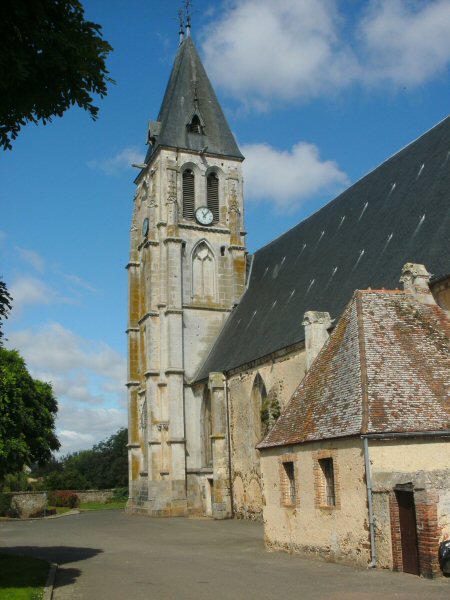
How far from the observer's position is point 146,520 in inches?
1171

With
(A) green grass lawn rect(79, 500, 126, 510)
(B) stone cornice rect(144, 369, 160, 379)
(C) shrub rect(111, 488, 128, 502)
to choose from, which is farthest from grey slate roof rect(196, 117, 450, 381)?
(C) shrub rect(111, 488, 128, 502)

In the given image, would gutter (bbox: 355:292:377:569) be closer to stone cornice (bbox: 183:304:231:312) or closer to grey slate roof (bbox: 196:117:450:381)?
grey slate roof (bbox: 196:117:450:381)

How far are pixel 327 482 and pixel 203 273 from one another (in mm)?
22583

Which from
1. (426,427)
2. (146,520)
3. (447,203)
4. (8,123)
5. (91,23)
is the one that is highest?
(447,203)

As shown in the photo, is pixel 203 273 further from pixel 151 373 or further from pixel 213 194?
pixel 151 373

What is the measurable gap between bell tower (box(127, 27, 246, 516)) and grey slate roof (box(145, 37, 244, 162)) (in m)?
0.06

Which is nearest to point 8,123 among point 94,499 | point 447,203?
point 447,203

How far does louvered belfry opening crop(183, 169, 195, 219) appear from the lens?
36250 millimetres

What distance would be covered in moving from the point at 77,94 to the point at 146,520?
2356cm

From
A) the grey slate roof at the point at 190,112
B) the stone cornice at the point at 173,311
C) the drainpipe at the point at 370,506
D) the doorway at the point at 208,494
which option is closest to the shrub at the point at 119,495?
the doorway at the point at 208,494

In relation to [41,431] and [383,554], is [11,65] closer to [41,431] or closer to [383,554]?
[383,554]

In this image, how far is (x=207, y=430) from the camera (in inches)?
1276

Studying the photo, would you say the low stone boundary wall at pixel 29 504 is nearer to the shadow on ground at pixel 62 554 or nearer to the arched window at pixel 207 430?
the arched window at pixel 207 430

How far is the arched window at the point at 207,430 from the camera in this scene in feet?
105
